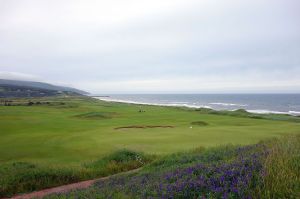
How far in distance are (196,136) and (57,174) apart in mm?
11627

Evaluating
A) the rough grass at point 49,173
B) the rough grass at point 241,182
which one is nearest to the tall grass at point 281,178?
the rough grass at point 241,182

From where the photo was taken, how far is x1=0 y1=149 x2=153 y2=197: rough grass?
29.8 feet

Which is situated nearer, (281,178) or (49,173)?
(281,178)

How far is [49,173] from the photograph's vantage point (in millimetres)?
9844

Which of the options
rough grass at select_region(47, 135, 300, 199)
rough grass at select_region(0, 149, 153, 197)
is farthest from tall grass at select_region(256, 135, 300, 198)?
rough grass at select_region(0, 149, 153, 197)

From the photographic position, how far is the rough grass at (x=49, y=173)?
9070 mm

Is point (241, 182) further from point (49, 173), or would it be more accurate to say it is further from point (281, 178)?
point (49, 173)

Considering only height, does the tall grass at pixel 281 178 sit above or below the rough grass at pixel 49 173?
above

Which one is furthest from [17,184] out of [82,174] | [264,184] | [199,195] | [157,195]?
[264,184]

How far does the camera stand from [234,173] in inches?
182

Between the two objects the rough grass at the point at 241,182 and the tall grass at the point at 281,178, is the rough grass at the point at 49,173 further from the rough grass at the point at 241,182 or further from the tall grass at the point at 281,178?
the tall grass at the point at 281,178

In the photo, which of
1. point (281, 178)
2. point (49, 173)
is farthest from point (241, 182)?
point (49, 173)

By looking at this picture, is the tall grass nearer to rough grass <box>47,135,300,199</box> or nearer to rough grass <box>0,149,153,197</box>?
rough grass <box>47,135,300,199</box>

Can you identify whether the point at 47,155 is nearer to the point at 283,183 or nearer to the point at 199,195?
the point at 199,195
